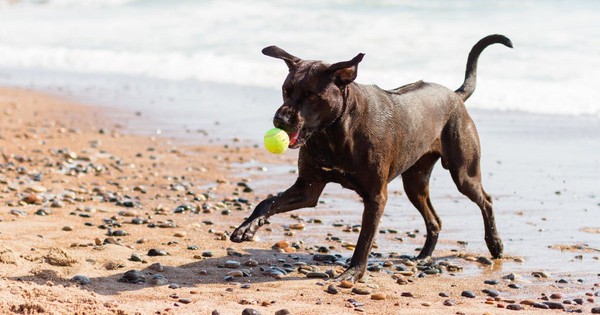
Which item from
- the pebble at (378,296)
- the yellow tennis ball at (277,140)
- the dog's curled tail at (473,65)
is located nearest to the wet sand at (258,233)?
the pebble at (378,296)

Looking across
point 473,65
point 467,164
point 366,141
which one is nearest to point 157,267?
point 366,141

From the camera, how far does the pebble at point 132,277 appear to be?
19.9ft

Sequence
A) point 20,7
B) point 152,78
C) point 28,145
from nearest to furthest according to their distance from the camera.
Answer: point 28,145, point 152,78, point 20,7

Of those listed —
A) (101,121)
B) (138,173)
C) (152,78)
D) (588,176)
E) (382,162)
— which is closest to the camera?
(382,162)

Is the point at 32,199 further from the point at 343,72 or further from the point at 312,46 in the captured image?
the point at 312,46

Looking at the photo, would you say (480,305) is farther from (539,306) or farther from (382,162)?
(382,162)

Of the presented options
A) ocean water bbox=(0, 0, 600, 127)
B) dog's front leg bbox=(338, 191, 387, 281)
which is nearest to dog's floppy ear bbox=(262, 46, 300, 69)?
dog's front leg bbox=(338, 191, 387, 281)

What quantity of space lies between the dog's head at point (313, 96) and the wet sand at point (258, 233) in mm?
1050

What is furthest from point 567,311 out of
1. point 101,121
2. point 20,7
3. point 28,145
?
point 20,7

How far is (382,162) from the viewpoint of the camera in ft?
20.8

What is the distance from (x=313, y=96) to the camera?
5816 mm

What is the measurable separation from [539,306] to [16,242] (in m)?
3.68

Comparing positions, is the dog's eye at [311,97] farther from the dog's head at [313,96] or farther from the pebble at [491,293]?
the pebble at [491,293]

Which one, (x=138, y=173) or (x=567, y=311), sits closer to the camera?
(x=567, y=311)
